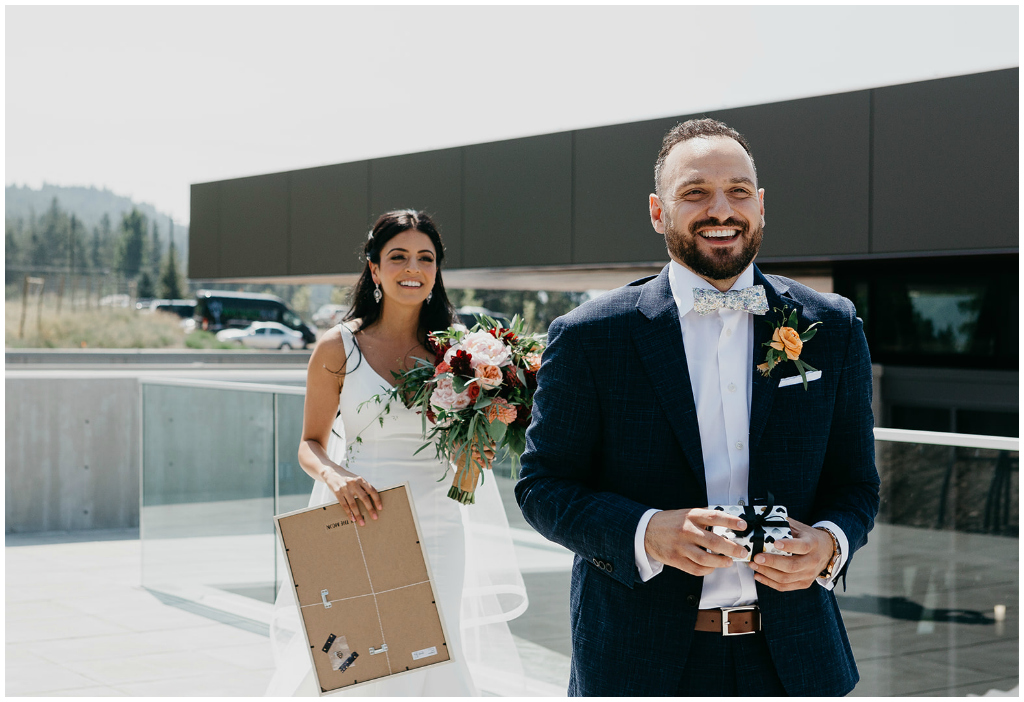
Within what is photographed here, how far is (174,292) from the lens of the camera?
87.9m

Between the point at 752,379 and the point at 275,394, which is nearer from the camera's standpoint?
the point at 752,379

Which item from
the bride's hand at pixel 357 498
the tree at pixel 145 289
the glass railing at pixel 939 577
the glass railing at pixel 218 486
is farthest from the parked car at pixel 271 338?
the bride's hand at pixel 357 498

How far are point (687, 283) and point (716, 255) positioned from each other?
0.09m

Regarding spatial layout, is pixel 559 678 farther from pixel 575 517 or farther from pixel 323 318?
pixel 323 318

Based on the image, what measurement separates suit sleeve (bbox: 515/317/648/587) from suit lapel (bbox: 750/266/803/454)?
10.6 inches

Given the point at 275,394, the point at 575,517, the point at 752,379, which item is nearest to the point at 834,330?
the point at 752,379

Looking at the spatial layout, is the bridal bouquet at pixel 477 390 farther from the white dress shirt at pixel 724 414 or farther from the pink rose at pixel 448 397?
the white dress shirt at pixel 724 414

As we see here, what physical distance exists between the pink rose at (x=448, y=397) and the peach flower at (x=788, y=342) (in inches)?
71.0

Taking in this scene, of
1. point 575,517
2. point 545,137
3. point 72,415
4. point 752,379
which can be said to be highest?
point 545,137

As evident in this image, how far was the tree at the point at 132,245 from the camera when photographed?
100 m

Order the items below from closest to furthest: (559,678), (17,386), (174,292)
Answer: (559,678) → (17,386) → (174,292)

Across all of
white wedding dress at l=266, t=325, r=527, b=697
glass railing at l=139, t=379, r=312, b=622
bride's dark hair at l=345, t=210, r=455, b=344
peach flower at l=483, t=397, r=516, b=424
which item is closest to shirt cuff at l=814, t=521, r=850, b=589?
peach flower at l=483, t=397, r=516, b=424

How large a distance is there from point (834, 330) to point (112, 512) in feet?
33.0

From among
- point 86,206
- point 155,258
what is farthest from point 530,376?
point 86,206
